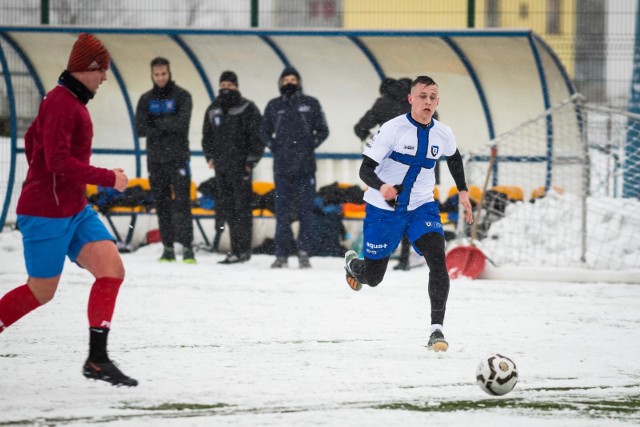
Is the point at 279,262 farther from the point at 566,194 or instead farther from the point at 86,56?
the point at 86,56

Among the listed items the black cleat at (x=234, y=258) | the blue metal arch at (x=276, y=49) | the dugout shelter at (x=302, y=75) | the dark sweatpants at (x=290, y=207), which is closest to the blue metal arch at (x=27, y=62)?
the dugout shelter at (x=302, y=75)

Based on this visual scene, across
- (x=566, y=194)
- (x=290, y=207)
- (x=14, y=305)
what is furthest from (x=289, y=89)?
(x=14, y=305)

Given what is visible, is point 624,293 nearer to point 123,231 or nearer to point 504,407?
point 504,407

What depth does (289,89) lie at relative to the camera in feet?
39.1

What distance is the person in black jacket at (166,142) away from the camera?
39.3 ft

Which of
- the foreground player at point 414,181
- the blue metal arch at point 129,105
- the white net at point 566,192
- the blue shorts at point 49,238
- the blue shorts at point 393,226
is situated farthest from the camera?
the blue metal arch at point 129,105

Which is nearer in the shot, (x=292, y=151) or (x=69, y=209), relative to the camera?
(x=69, y=209)

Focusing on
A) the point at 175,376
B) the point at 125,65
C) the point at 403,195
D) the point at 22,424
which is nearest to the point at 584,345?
the point at 403,195

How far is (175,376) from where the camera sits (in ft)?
18.8

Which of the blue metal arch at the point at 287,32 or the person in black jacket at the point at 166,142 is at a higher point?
the blue metal arch at the point at 287,32

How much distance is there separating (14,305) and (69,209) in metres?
0.56

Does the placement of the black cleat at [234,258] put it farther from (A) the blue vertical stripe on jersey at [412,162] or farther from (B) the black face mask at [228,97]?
(A) the blue vertical stripe on jersey at [412,162]

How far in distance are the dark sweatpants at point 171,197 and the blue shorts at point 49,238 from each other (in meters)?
6.55

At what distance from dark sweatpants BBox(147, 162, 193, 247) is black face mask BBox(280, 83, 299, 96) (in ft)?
4.42
